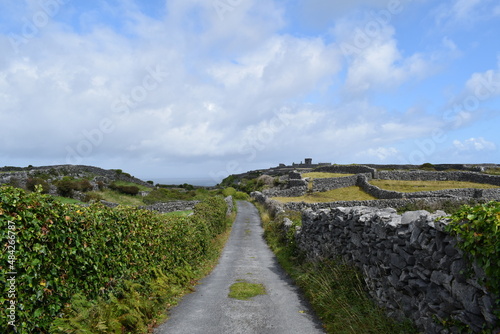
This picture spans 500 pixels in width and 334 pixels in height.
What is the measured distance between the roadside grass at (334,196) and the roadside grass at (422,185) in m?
4.09

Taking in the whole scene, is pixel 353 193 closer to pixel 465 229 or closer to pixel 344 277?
pixel 344 277

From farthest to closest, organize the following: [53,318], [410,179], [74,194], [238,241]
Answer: [410,179]
[74,194]
[238,241]
[53,318]

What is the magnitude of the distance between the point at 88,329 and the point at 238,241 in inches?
724

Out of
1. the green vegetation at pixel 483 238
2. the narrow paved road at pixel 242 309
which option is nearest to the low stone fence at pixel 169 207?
the narrow paved road at pixel 242 309

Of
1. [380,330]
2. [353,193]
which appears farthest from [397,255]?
[353,193]

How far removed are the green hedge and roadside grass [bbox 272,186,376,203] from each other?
111 feet

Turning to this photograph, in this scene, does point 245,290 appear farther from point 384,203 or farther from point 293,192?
point 293,192

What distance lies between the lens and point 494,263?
14.0ft

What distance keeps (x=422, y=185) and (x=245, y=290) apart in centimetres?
4553

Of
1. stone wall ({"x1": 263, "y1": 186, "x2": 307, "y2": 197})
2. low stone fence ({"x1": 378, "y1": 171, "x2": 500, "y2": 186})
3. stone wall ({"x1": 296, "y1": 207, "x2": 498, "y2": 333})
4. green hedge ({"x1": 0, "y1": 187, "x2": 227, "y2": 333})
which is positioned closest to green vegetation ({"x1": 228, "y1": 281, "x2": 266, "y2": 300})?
green hedge ({"x1": 0, "y1": 187, "x2": 227, "y2": 333})

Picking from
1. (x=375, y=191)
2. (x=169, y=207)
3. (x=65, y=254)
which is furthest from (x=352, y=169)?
(x=65, y=254)

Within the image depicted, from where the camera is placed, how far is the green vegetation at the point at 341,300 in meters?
7.15

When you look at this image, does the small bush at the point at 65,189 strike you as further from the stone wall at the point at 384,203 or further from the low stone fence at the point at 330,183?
the low stone fence at the point at 330,183

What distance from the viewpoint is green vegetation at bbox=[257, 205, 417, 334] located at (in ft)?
23.5
